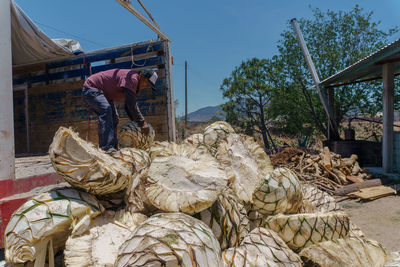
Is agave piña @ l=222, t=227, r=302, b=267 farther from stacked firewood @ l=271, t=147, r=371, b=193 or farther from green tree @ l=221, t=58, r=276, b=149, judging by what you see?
green tree @ l=221, t=58, r=276, b=149

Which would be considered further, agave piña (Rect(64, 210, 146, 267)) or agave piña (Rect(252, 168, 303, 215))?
agave piña (Rect(252, 168, 303, 215))

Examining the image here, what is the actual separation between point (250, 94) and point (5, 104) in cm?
1119

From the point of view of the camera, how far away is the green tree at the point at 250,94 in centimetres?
1215

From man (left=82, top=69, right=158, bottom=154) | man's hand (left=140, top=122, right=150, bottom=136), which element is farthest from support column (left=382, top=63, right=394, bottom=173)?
man's hand (left=140, top=122, right=150, bottom=136)

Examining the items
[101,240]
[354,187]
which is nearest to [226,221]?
[101,240]

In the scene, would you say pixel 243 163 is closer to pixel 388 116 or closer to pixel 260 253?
pixel 260 253

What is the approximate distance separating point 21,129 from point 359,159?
9.55 meters

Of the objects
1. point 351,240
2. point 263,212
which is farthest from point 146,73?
point 351,240

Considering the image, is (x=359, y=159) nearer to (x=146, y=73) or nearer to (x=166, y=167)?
(x=146, y=73)

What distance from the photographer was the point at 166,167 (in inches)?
67.7

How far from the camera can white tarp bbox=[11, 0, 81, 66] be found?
4574 mm

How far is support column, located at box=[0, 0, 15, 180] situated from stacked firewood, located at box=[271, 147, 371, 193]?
17.8ft

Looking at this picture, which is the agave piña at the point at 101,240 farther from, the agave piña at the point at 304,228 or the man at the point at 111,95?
the man at the point at 111,95

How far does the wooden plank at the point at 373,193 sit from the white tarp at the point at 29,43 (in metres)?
6.50
